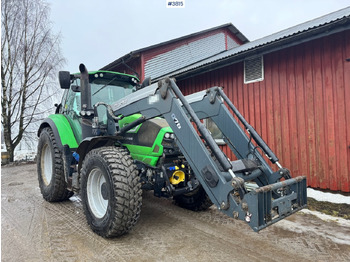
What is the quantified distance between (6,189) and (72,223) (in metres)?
3.90

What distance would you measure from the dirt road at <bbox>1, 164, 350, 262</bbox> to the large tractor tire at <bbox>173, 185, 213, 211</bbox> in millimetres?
120

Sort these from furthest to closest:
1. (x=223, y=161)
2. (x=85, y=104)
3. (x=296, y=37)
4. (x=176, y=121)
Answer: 1. (x=296, y=37)
2. (x=85, y=104)
3. (x=176, y=121)
4. (x=223, y=161)

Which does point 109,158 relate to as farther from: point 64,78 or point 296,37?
point 296,37

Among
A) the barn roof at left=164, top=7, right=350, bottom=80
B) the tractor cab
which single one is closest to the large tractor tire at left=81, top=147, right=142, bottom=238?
the tractor cab

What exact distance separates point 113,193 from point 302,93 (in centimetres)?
471

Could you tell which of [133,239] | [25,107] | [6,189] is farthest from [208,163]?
[25,107]

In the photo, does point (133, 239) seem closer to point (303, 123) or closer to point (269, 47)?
point (303, 123)

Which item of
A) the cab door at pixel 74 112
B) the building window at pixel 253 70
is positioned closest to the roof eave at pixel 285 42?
the building window at pixel 253 70

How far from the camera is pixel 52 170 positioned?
467cm

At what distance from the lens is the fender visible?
4375 millimetres

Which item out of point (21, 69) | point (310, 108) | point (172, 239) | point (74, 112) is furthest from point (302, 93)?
point (21, 69)

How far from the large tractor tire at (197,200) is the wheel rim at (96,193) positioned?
148 cm

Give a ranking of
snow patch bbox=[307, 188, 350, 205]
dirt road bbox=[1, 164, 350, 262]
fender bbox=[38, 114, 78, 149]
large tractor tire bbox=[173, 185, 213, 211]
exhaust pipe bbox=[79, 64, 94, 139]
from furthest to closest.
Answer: snow patch bbox=[307, 188, 350, 205] → fender bbox=[38, 114, 78, 149] → large tractor tire bbox=[173, 185, 213, 211] → exhaust pipe bbox=[79, 64, 94, 139] → dirt road bbox=[1, 164, 350, 262]

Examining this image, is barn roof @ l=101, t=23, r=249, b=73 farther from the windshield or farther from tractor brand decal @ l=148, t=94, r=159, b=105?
tractor brand decal @ l=148, t=94, r=159, b=105
